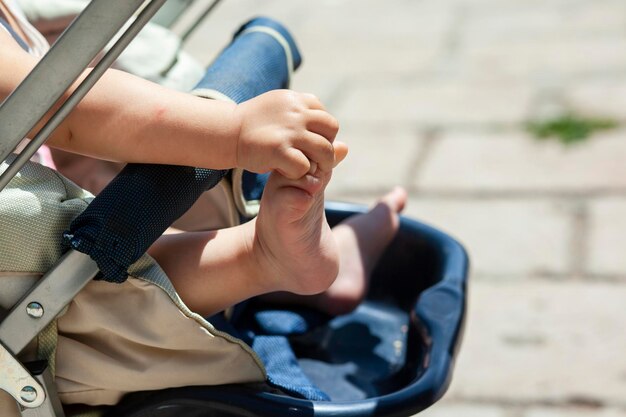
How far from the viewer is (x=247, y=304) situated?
1409mm

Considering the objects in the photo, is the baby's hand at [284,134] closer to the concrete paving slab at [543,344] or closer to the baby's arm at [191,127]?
the baby's arm at [191,127]

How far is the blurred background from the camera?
2.07m

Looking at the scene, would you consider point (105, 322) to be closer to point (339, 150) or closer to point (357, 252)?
point (339, 150)

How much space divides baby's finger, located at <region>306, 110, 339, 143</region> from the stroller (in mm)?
140

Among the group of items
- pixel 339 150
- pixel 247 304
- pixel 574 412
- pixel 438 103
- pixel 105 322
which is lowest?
pixel 438 103

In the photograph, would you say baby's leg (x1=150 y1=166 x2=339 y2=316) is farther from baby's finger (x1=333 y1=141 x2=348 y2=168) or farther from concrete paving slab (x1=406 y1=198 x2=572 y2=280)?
concrete paving slab (x1=406 y1=198 x2=572 y2=280)

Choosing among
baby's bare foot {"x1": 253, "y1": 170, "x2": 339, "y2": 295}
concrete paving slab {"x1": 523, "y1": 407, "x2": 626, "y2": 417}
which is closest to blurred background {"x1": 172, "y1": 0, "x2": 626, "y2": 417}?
concrete paving slab {"x1": 523, "y1": 407, "x2": 626, "y2": 417}

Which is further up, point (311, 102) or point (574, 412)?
point (311, 102)

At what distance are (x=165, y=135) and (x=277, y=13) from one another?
3.30 metres

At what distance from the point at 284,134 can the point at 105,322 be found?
0.26m

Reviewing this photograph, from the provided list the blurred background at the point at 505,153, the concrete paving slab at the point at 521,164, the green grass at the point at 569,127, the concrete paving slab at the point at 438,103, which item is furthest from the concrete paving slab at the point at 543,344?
the concrete paving slab at the point at 438,103

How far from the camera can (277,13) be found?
4.21 meters

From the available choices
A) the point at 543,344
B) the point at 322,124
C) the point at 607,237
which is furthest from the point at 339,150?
the point at 607,237

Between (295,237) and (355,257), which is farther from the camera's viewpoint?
(355,257)
